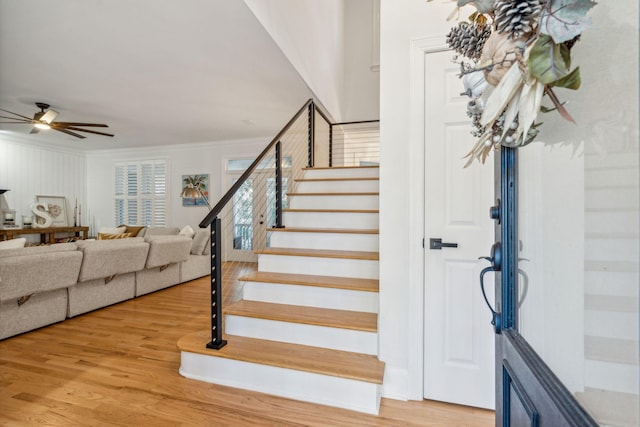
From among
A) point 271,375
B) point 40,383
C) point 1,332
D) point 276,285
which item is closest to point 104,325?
point 1,332

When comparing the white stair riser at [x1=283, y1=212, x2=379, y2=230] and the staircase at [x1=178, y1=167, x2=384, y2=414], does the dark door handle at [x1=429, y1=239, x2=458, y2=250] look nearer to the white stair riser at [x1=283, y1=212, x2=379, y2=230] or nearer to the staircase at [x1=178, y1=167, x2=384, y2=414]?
the staircase at [x1=178, y1=167, x2=384, y2=414]

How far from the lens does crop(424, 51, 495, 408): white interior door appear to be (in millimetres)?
1767

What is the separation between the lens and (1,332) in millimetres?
2691

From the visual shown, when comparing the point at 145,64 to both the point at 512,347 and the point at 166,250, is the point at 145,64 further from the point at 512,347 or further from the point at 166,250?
the point at 512,347

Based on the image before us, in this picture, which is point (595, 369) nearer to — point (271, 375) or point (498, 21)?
point (498, 21)

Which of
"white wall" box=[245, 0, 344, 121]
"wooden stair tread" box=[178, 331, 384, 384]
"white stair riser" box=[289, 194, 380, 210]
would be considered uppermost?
"white wall" box=[245, 0, 344, 121]

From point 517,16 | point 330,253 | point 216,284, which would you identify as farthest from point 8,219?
point 517,16

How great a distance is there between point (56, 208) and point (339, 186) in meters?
6.95

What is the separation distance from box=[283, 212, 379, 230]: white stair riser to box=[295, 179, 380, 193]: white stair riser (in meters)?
0.46

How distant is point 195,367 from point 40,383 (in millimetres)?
1033

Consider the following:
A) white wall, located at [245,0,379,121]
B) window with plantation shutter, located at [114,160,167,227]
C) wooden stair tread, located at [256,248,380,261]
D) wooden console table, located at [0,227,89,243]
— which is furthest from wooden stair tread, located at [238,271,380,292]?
wooden console table, located at [0,227,89,243]

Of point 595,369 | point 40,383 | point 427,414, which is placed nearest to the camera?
point 595,369

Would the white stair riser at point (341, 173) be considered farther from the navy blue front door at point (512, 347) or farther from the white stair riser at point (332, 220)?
the navy blue front door at point (512, 347)

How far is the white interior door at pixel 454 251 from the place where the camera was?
177 centimetres
